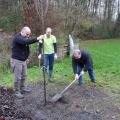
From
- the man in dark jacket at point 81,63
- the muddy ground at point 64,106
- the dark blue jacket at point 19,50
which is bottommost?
the muddy ground at point 64,106

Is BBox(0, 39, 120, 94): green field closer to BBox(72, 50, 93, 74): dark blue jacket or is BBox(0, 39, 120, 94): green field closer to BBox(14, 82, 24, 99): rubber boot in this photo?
BBox(72, 50, 93, 74): dark blue jacket

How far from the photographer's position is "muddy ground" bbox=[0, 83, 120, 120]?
8.22m

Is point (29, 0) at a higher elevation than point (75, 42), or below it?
higher

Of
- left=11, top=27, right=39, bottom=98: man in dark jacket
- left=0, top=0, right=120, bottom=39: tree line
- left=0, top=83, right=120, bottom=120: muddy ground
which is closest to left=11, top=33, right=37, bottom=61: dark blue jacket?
left=11, top=27, right=39, bottom=98: man in dark jacket

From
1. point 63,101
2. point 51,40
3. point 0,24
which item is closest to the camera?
point 63,101

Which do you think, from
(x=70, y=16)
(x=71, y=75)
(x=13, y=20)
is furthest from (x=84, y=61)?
(x=13, y=20)

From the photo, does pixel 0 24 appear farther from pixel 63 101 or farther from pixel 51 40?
pixel 63 101

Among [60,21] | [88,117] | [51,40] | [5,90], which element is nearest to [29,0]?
[60,21]

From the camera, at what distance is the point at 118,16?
34.1 meters

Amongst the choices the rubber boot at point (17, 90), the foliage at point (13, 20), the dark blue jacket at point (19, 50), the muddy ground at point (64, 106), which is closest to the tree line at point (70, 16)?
the foliage at point (13, 20)

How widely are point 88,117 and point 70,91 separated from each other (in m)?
2.10

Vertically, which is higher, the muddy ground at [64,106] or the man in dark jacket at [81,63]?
the man in dark jacket at [81,63]

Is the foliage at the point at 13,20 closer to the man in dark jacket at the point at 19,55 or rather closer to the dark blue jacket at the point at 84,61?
the dark blue jacket at the point at 84,61

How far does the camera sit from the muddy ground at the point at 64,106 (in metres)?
8.22
